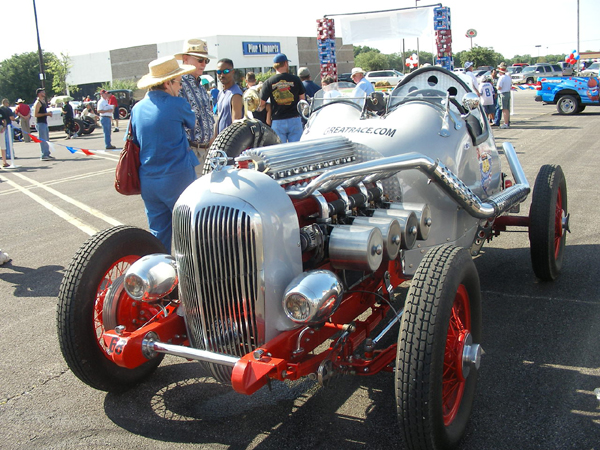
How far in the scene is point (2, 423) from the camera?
3.11 m

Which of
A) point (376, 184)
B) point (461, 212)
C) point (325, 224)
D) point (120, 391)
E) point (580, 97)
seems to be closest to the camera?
point (325, 224)

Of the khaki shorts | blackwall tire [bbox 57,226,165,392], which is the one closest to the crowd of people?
blackwall tire [bbox 57,226,165,392]

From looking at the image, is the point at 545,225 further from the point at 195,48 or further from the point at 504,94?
the point at 504,94

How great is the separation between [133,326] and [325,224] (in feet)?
4.27

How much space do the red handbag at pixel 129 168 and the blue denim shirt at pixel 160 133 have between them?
39 mm

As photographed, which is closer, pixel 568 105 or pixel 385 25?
pixel 385 25

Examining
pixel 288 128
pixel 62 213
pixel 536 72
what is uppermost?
pixel 536 72

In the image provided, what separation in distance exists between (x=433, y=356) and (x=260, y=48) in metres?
56.8

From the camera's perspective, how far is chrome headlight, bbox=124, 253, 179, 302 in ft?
9.59

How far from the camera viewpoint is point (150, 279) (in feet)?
9.59

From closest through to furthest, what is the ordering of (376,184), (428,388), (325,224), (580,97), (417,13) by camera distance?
(428,388) → (325,224) → (376,184) → (417,13) → (580,97)

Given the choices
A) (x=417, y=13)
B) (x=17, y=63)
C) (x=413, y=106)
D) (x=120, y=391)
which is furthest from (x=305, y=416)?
(x=17, y=63)

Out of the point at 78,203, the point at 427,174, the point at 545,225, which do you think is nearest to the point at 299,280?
the point at 427,174

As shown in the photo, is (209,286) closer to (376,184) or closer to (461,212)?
(376,184)
